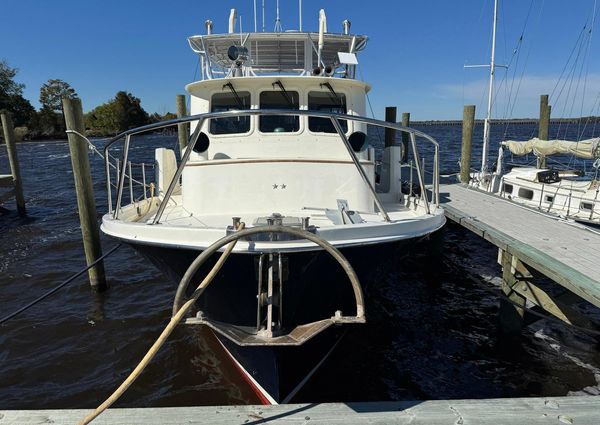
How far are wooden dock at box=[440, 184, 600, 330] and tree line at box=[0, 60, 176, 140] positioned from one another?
70.3 m

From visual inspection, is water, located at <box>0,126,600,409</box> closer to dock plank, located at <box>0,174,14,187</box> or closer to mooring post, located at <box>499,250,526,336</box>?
mooring post, located at <box>499,250,526,336</box>

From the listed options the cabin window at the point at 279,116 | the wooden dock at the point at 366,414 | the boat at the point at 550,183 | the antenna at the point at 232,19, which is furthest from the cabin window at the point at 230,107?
the boat at the point at 550,183

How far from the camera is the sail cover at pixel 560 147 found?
11.9 meters

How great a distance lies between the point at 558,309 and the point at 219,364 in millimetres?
4612

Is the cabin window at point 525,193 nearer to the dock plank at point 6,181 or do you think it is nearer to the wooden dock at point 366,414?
the wooden dock at point 366,414

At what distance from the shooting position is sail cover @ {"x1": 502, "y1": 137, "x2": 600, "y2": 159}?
39.1 feet

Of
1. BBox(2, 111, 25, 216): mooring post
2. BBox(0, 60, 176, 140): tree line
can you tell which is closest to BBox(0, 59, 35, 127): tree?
BBox(0, 60, 176, 140): tree line

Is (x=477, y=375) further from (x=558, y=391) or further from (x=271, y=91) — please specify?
(x=271, y=91)

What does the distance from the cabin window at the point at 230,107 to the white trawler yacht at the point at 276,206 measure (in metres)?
0.01

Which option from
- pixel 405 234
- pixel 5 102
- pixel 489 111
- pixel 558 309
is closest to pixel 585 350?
pixel 558 309

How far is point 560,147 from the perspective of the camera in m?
13.0

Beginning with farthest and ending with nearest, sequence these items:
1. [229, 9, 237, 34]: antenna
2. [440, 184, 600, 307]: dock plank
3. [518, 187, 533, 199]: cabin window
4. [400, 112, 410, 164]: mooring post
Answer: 1. [400, 112, 410, 164]: mooring post
2. [518, 187, 533, 199]: cabin window
3. [229, 9, 237, 34]: antenna
4. [440, 184, 600, 307]: dock plank

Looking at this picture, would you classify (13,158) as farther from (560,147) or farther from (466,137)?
(560,147)

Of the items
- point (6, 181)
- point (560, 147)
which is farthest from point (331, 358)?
point (6, 181)
